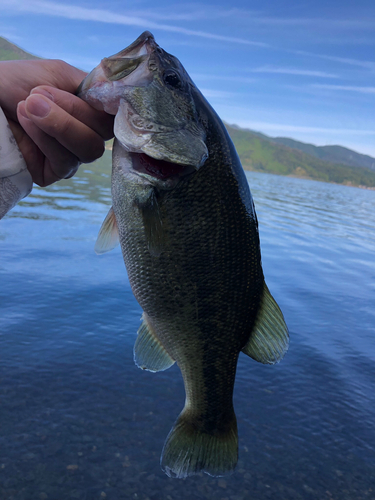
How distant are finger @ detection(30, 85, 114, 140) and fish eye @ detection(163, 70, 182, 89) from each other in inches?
16.5

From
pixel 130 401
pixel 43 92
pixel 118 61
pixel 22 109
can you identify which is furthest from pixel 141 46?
pixel 130 401

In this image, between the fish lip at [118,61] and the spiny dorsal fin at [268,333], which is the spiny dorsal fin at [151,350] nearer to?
the spiny dorsal fin at [268,333]

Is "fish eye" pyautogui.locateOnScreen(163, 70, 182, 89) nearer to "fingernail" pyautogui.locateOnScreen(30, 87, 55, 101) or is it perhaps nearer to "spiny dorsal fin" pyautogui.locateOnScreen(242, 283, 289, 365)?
"fingernail" pyautogui.locateOnScreen(30, 87, 55, 101)

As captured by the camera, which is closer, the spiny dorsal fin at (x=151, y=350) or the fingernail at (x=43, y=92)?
the fingernail at (x=43, y=92)

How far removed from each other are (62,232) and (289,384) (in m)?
10.6

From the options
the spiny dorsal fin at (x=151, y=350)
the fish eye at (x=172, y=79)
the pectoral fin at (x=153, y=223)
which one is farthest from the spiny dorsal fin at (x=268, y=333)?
the fish eye at (x=172, y=79)

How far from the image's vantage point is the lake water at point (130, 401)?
4.32 meters

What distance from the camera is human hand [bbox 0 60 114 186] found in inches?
81.8

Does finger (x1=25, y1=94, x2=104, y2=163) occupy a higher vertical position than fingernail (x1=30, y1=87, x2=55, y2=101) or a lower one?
lower

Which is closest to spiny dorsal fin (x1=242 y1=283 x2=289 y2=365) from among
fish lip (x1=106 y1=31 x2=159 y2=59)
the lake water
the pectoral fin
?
the pectoral fin

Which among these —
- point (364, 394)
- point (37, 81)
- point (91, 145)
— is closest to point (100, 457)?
point (91, 145)

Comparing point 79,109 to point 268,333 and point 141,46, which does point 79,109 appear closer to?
point 141,46

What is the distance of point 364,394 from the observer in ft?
21.7

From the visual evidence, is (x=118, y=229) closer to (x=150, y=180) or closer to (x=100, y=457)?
(x=150, y=180)
